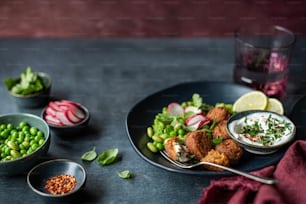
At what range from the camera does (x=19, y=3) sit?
2445 mm

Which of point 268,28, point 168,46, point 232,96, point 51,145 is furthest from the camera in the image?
point 168,46

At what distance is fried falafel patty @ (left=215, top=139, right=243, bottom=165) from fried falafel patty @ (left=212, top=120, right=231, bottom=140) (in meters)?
0.05

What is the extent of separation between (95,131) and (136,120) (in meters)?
0.15

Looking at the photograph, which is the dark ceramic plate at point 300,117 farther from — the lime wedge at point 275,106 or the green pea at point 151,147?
the green pea at point 151,147

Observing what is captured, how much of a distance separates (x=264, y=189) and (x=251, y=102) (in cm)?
50

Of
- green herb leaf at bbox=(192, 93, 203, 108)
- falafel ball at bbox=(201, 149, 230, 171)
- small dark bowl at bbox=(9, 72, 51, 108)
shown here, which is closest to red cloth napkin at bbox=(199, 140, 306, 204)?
falafel ball at bbox=(201, 149, 230, 171)

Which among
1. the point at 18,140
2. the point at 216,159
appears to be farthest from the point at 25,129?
the point at 216,159

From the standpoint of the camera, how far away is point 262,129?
1.52 m

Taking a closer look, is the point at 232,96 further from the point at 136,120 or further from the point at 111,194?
the point at 111,194

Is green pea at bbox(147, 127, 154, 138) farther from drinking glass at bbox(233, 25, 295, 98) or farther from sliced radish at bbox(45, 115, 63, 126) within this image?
drinking glass at bbox(233, 25, 295, 98)

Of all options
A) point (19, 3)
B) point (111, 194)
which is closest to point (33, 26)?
point (19, 3)

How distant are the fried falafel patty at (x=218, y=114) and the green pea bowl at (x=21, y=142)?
54 cm

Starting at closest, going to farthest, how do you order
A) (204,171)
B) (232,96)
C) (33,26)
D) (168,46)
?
(204,171)
(232,96)
(168,46)
(33,26)

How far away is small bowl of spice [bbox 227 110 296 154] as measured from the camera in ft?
4.79
